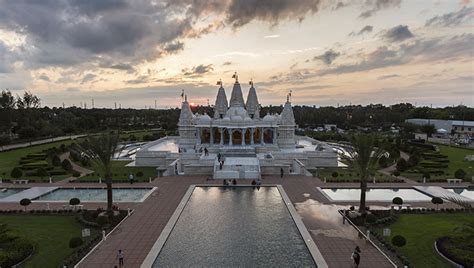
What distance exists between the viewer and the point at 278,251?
18.4 meters

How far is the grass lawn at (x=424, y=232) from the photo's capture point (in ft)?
58.0

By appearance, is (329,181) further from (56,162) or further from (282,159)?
(56,162)

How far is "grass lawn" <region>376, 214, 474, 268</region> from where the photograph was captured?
1769cm

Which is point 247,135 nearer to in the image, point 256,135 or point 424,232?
point 256,135

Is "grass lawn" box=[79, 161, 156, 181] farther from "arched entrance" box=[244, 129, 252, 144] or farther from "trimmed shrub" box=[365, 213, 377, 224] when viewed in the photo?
"trimmed shrub" box=[365, 213, 377, 224]

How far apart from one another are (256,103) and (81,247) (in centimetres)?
4400

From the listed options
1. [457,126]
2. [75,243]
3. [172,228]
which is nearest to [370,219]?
[172,228]

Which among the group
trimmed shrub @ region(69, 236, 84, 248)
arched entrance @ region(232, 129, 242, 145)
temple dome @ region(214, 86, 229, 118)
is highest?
temple dome @ region(214, 86, 229, 118)

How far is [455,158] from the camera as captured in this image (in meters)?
50.9

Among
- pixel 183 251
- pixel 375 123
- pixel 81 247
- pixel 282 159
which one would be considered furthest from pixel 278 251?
pixel 375 123

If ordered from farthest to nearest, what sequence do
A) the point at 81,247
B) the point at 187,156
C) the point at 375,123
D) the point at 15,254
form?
the point at 375,123 → the point at 187,156 → the point at 81,247 → the point at 15,254

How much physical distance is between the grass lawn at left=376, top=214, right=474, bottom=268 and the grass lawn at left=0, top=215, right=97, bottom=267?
1832 cm

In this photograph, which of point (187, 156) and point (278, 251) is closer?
point (278, 251)

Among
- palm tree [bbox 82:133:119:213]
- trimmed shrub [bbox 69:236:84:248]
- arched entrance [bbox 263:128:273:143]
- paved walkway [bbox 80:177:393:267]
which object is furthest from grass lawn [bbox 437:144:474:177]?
trimmed shrub [bbox 69:236:84:248]
